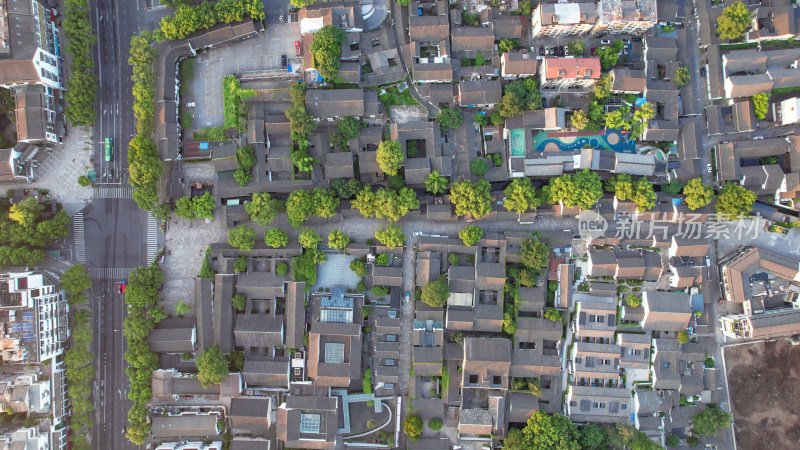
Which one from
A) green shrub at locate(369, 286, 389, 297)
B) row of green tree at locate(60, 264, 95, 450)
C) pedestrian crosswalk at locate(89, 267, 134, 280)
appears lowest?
row of green tree at locate(60, 264, 95, 450)

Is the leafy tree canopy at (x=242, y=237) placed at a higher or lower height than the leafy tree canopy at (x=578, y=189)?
lower

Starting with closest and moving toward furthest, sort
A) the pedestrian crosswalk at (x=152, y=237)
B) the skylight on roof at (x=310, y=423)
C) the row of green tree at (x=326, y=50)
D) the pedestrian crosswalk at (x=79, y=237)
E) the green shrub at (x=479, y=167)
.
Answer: the skylight on roof at (x=310, y=423), the row of green tree at (x=326, y=50), the green shrub at (x=479, y=167), the pedestrian crosswalk at (x=79, y=237), the pedestrian crosswalk at (x=152, y=237)

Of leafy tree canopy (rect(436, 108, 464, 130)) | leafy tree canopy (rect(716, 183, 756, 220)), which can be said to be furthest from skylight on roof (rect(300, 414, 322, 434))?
leafy tree canopy (rect(716, 183, 756, 220))

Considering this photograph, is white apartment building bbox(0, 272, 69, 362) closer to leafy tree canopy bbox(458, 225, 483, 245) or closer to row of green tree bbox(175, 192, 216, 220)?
row of green tree bbox(175, 192, 216, 220)

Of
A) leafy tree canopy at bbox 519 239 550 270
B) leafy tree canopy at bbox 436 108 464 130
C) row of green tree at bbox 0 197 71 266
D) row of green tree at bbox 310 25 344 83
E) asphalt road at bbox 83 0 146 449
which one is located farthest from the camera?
asphalt road at bbox 83 0 146 449

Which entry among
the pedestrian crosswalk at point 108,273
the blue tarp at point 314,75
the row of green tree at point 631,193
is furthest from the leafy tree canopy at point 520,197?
the pedestrian crosswalk at point 108,273

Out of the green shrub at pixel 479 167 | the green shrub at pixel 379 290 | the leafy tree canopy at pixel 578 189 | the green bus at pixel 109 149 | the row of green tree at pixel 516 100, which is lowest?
the green shrub at pixel 379 290

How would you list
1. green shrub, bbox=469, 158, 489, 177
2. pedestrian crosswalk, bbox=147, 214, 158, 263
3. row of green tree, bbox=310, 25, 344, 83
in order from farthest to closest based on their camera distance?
1. pedestrian crosswalk, bbox=147, 214, 158, 263
2. green shrub, bbox=469, 158, 489, 177
3. row of green tree, bbox=310, 25, 344, 83

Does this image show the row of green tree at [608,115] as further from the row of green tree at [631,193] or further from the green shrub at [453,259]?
the green shrub at [453,259]
